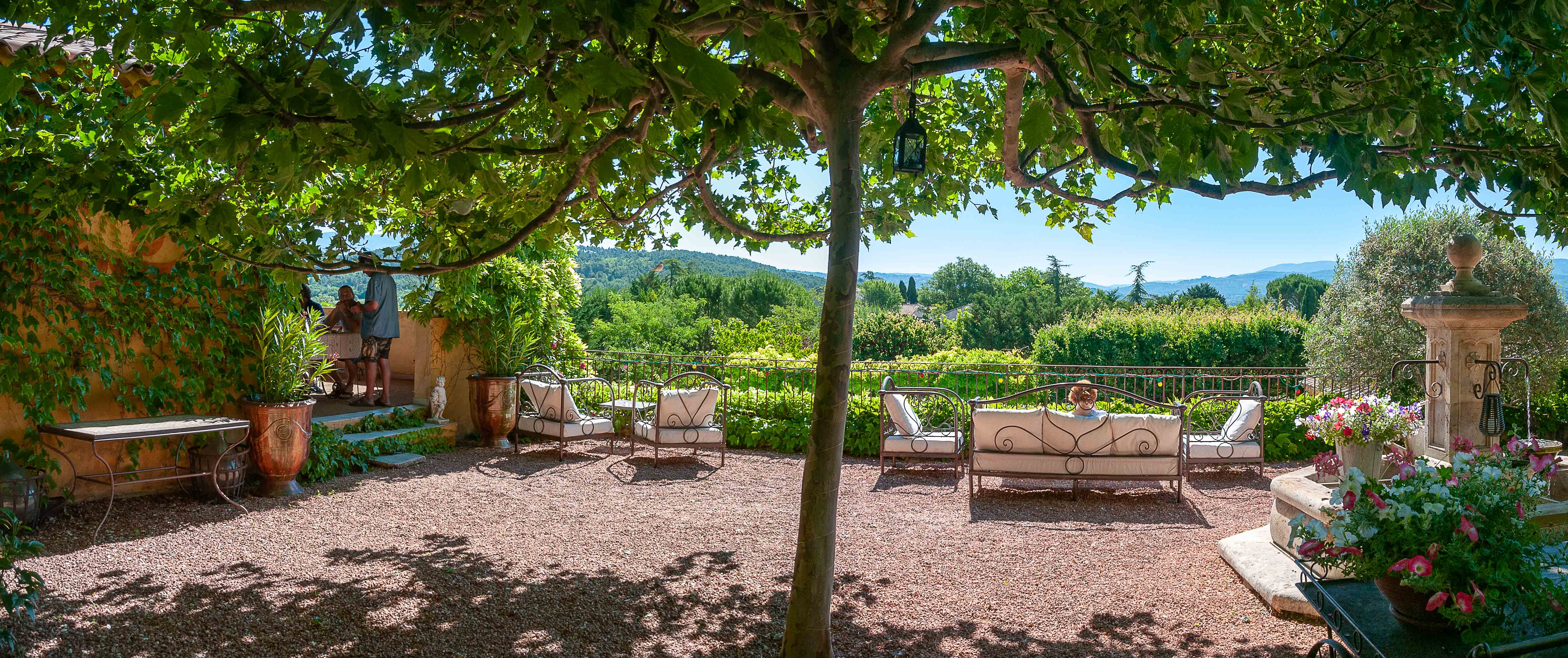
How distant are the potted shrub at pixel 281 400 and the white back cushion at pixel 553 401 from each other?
2289 mm

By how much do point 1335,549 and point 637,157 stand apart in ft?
9.78

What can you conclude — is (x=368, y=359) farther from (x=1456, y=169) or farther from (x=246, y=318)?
(x=1456, y=169)

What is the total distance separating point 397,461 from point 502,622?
15.3 ft

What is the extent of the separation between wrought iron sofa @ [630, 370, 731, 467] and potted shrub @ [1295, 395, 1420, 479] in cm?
525

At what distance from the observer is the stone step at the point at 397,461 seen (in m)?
7.93

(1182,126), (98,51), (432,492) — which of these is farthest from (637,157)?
(432,492)

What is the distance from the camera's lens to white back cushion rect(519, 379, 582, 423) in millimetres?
8773

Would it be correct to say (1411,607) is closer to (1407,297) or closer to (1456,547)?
(1456,547)

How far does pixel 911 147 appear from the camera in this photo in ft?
14.1

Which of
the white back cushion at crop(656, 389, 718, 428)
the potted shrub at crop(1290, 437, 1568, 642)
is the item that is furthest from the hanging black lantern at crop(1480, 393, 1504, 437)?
the white back cushion at crop(656, 389, 718, 428)

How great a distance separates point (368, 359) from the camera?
31.0ft

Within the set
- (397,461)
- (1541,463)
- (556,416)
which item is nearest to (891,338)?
(556,416)

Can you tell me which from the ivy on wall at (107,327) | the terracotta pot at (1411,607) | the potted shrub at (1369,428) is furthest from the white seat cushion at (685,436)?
the terracotta pot at (1411,607)

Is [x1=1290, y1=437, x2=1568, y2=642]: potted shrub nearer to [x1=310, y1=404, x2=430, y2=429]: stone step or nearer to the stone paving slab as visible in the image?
the stone paving slab
